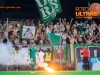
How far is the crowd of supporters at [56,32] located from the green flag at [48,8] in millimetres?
651

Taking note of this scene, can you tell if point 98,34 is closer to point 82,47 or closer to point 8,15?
point 82,47

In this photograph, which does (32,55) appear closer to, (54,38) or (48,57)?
(48,57)

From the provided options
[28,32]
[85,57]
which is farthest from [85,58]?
[28,32]

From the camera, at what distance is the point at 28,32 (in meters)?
23.0

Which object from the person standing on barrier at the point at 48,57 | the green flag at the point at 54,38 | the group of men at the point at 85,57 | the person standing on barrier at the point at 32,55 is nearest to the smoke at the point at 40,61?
the person standing on barrier at the point at 48,57

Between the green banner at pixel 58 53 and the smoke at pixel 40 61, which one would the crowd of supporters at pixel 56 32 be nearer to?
the green banner at pixel 58 53

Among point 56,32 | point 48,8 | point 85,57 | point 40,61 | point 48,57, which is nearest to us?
point 40,61

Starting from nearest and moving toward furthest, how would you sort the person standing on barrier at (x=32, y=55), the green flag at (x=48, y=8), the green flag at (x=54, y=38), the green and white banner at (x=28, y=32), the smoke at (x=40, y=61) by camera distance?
the person standing on barrier at (x=32, y=55)
the smoke at (x=40, y=61)
the green and white banner at (x=28, y=32)
the green flag at (x=54, y=38)
the green flag at (x=48, y=8)

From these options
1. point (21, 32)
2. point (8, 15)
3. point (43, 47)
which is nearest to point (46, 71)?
point (43, 47)

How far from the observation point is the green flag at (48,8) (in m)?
23.8

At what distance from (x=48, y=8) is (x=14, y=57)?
4.26 m

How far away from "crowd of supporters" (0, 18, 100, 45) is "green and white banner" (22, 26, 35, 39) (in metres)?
0.22

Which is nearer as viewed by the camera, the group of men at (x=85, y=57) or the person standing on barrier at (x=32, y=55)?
the person standing on barrier at (x=32, y=55)

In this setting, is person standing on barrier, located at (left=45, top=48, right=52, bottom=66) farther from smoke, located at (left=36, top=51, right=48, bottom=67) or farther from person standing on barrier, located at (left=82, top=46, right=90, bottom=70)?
person standing on barrier, located at (left=82, top=46, right=90, bottom=70)
